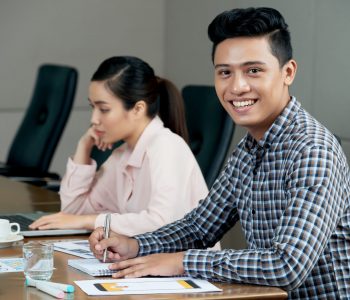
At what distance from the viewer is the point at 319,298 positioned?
2186 mm

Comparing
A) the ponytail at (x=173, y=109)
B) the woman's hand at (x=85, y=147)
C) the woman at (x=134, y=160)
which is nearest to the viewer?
the woman at (x=134, y=160)

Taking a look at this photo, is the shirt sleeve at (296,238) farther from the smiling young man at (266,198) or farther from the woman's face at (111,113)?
the woman's face at (111,113)

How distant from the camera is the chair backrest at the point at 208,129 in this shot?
3.41 meters

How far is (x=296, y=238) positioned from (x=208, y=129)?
4.90 ft

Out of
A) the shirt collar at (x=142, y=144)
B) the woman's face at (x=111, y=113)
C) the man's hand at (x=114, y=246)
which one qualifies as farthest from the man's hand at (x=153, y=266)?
the woman's face at (x=111, y=113)

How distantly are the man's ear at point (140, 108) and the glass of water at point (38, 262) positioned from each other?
113 cm

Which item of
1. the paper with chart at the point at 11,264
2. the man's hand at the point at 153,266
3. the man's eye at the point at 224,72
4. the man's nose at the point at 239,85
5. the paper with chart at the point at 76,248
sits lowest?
the paper with chart at the point at 76,248

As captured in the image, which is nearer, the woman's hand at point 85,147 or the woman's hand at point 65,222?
the woman's hand at point 65,222

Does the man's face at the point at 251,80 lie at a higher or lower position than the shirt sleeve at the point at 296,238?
Result: higher

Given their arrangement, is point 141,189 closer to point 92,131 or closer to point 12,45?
point 92,131

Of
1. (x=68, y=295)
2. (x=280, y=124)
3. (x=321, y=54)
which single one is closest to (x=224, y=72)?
(x=280, y=124)

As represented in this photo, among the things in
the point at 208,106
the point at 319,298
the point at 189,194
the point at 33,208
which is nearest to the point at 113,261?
the point at 319,298

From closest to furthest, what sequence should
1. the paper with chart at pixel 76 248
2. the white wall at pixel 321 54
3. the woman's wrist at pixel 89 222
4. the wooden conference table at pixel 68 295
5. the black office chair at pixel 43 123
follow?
the wooden conference table at pixel 68 295 → the paper with chart at pixel 76 248 → the woman's wrist at pixel 89 222 → the white wall at pixel 321 54 → the black office chair at pixel 43 123

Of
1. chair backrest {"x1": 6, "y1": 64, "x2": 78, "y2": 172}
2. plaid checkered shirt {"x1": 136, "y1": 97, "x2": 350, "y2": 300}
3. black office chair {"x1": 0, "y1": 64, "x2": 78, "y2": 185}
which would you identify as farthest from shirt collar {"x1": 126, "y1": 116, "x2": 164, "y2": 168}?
chair backrest {"x1": 6, "y1": 64, "x2": 78, "y2": 172}
